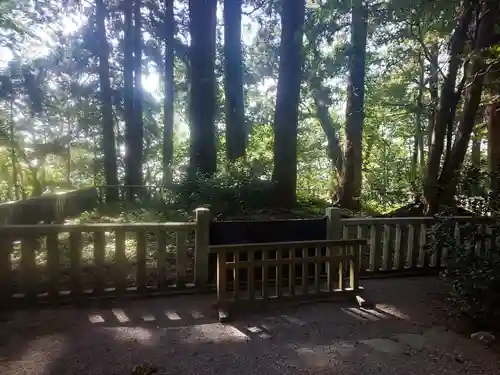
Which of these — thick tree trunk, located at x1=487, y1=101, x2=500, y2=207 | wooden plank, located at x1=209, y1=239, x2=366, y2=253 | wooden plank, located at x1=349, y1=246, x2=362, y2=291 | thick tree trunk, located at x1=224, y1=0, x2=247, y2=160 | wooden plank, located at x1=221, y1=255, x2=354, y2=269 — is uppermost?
thick tree trunk, located at x1=224, y1=0, x2=247, y2=160

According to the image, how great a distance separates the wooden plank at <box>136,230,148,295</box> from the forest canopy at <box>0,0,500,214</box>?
4.00 m

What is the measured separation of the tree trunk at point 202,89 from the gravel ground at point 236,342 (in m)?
A: 6.34

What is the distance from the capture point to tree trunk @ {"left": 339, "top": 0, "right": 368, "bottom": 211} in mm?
9328

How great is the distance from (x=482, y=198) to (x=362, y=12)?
491cm

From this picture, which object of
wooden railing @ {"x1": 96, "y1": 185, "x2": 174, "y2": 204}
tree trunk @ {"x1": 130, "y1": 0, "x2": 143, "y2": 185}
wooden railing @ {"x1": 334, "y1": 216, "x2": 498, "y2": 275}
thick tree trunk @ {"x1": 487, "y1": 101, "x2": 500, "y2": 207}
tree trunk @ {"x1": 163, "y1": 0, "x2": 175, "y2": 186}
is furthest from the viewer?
tree trunk @ {"x1": 163, "y1": 0, "x2": 175, "y2": 186}

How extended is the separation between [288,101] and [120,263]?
21.6 ft

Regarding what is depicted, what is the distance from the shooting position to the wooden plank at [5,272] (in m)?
3.82

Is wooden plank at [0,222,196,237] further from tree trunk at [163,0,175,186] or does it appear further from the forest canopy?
tree trunk at [163,0,175,186]

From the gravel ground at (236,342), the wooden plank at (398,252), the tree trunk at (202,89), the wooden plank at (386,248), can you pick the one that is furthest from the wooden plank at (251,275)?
the tree trunk at (202,89)

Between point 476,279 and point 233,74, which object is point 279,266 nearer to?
point 476,279

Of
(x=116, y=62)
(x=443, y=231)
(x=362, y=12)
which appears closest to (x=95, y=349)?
(x=443, y=231)

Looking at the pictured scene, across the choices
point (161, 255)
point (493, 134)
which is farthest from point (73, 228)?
point (493, 134)

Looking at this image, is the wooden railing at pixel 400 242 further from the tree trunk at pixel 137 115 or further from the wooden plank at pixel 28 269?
the tree trunk at pixel 137 115

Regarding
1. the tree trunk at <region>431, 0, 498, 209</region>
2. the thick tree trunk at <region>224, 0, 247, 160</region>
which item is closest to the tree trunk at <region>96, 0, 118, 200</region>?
the thick tree trunk at <region>224, 0, 247, 160</region>
